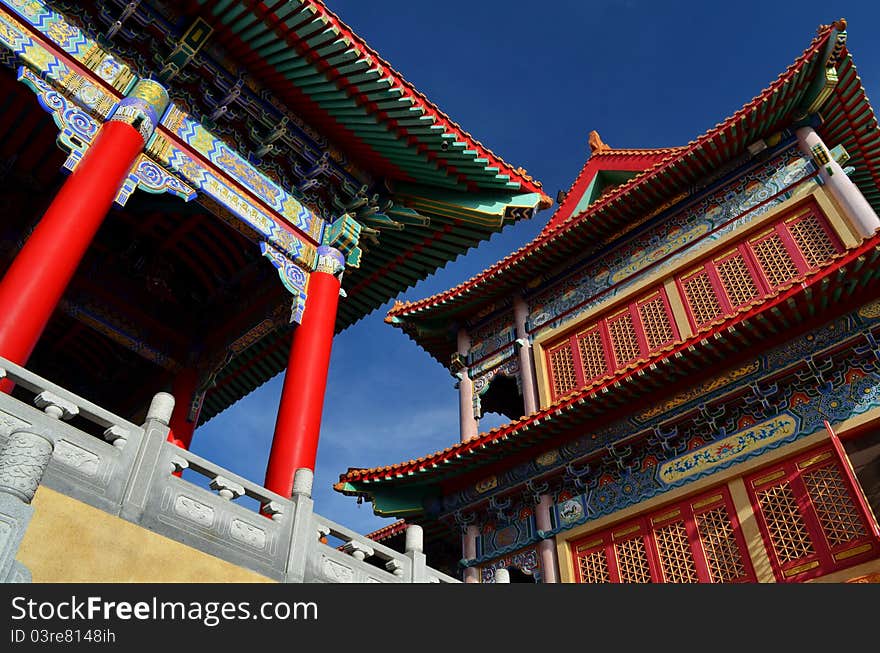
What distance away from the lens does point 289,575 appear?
16.9 feet

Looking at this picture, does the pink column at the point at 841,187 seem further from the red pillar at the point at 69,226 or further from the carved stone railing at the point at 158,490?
the red pillar at the point at 69,226

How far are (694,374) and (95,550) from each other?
25.8 feet

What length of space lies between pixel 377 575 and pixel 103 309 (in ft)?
24.9

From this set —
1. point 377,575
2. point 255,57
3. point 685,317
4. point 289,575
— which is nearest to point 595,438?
point 685,317

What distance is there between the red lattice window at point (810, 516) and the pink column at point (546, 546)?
297 centimetres

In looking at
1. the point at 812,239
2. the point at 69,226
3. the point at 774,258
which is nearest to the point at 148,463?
the point at 69,226

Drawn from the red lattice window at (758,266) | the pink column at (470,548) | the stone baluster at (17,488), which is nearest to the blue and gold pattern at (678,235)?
the red lattice window at (758,266)

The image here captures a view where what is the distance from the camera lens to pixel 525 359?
43.4 ft

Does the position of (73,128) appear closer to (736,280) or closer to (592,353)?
(592,353)

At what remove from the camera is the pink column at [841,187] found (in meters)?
9.59

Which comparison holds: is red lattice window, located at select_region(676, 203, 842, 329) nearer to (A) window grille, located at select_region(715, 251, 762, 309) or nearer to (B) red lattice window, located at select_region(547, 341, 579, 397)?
(A) window grille, located at select_region(715, 251, 762, 309)

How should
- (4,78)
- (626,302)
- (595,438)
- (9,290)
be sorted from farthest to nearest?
(626,302)
(595,438)
(4,78)
(9,290)
